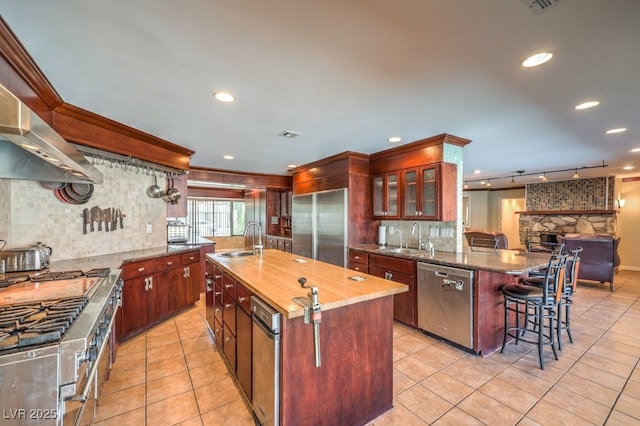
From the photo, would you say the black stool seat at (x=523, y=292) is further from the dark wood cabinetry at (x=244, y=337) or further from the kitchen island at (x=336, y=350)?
the dark wood cabinetry at (x=244, y=337)

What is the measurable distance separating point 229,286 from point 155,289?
1.58m

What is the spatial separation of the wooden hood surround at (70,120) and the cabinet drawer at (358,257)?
112 inches

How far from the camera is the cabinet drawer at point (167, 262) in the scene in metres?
3.38

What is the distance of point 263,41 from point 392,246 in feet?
11.5

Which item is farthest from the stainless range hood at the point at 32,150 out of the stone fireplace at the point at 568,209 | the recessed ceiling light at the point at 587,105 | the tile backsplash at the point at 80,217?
the stone fireplace at the point at 568,209

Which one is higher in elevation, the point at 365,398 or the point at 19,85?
the point at 19,85

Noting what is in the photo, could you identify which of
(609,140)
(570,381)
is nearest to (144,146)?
(570,381)

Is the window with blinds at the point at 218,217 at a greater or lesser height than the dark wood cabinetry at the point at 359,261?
greater

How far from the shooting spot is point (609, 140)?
3.65m

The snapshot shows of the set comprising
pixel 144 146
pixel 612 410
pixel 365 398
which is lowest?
pixel 612 410

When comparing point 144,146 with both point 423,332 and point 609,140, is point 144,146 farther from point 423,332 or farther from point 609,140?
point 609,140

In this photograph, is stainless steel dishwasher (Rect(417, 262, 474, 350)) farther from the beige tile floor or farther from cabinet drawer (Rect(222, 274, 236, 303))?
cabinet drawer (Rect(222, 274, 236, 303))

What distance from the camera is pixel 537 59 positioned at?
1.76 m

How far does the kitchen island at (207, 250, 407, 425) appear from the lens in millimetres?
1534
